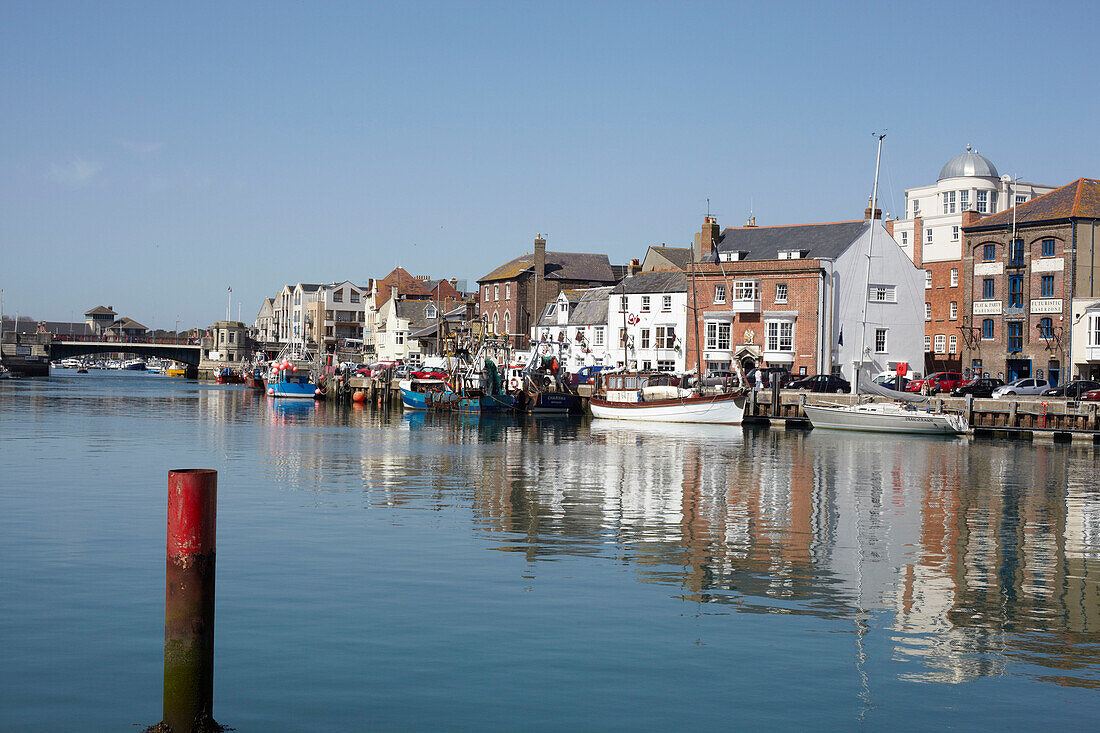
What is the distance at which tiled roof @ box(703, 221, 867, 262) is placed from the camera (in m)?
77.9

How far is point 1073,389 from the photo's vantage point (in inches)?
2406

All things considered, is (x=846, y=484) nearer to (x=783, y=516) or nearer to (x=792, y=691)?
(x=783, y=516)

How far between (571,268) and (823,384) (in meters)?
49.9

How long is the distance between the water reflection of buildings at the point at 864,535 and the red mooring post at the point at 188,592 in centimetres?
839

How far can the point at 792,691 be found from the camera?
39.7ft

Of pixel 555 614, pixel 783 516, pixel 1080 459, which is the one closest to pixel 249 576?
pixel 555 614

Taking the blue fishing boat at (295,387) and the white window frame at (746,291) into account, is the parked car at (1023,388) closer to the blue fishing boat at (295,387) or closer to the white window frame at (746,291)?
the white window frame at (746,291)

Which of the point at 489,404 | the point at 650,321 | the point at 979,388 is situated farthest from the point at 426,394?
the point at 979,388

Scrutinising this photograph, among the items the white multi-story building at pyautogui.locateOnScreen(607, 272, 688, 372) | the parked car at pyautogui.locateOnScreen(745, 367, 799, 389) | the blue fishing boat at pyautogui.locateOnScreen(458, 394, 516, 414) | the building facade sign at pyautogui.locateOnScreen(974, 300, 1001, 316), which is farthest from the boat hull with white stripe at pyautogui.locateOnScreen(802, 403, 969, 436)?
the blue fishing boat at pyautogui.locateOnScreen(458, 394, 516, 414)

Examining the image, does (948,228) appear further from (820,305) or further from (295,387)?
(295,387)

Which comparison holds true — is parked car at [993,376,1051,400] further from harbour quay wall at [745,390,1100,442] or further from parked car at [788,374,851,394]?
parked car at [788,374,851,394]

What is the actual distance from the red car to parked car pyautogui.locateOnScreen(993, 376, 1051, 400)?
4.20m

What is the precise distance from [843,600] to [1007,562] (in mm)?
5427

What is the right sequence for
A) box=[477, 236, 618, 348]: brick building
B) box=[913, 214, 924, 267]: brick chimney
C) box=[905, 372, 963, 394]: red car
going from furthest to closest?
box=[477, 236, 618, 348]: brick building, box=[913, 214, 924, 267]: brick chimney, box=[905, 372, 963, 394]: red car
